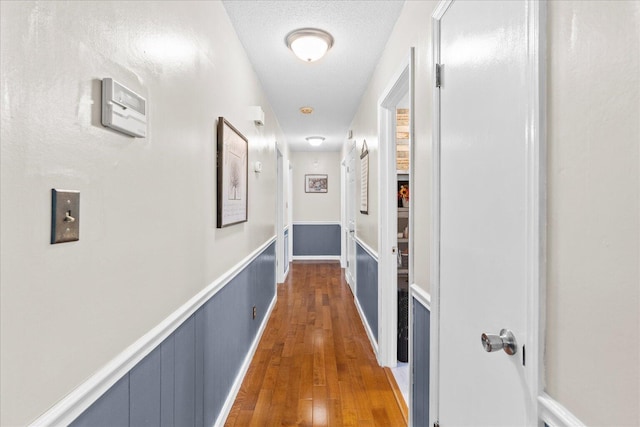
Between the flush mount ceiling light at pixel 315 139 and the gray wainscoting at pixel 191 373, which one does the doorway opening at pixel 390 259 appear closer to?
the gray wainscoting at pixel 191 373

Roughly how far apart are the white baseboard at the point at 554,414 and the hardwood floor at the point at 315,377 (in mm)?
1408

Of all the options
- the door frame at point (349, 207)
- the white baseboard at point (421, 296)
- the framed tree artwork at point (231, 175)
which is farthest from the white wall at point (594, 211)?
the door frame at point (349, 207)

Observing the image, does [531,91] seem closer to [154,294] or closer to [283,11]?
[154,294]

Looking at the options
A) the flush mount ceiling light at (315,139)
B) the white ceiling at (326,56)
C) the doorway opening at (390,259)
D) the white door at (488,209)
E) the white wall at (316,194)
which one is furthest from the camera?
the white wall at (316,194)

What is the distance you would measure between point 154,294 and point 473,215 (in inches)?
42.7

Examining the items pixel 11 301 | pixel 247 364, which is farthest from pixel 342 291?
pixel 11 301

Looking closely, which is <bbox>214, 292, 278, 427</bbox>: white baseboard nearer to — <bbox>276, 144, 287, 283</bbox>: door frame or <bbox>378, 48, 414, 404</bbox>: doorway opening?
<bbox>378, 48, 414, 404</bbox>: doorway opening

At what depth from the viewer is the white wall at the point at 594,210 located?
0.56 metres

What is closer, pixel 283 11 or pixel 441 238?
pixel 441 238

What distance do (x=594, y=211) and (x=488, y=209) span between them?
1.25ft

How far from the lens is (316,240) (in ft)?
24.7

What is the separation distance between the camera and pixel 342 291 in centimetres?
491

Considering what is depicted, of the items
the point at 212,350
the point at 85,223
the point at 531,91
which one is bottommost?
the point at 212,350

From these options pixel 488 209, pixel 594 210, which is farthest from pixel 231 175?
pixel 594 210
